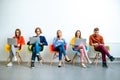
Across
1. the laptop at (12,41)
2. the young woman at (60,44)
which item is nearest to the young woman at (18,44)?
the laptop at (12,41)

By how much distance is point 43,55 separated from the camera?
24.5 feet

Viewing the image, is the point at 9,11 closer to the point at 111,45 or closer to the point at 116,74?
the point at 111,45

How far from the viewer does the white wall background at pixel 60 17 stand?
291 inches

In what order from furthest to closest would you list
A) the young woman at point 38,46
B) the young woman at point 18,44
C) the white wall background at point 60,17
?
1. the white wall background at point 60,17
2. the young woman at point 18,44
3. the young woman at point 38,46

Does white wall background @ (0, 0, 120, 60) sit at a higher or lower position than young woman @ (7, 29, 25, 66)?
higher

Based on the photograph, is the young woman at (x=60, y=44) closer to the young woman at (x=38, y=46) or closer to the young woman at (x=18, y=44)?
the young woman at (x=38, y=46)

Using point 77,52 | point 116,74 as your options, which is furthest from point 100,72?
point 77,52

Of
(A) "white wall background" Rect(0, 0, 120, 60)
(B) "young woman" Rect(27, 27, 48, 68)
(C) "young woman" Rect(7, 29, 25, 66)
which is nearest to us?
(B) "young woman" Rect(27, 27, 48, 68)

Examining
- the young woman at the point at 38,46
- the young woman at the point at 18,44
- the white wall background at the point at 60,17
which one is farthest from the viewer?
the white wall background at the point at 60,17

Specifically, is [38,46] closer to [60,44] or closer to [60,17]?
[60,44]

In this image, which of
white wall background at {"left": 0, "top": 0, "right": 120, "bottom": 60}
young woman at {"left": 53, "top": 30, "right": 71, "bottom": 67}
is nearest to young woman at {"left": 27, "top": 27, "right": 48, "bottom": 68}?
young woman at {"left": 53, "top": 30, "right": 71, "bottom": 67}

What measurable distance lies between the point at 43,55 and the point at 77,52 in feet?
3.66

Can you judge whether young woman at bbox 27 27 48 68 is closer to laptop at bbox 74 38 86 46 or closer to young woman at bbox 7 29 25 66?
young woman at bbox 7 29 25 66

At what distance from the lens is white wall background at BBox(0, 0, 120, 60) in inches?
291
